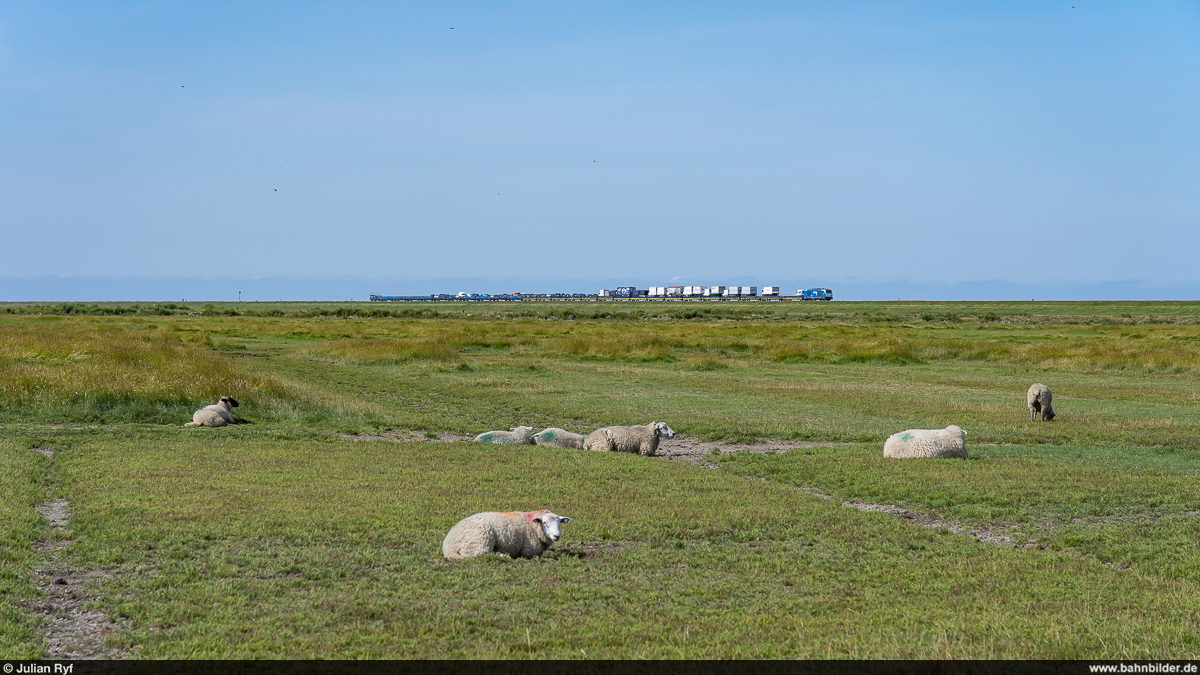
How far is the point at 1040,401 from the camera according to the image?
23031 millimetres

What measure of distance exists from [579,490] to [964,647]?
7490 millimetres

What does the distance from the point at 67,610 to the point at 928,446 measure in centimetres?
1368

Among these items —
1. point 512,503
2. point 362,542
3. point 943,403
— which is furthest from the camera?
point 943,403

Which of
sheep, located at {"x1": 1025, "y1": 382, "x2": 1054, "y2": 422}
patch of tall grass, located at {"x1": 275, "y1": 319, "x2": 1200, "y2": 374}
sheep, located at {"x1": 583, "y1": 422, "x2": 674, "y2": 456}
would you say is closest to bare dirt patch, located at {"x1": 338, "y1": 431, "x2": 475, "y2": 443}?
sheep, located at {"x1": 583, "y1": 422, "x2": 674, "y2": 456}

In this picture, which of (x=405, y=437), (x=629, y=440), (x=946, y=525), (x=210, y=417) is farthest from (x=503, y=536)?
(x=210, y=417)

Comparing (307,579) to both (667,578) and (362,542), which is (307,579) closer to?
(362,542)

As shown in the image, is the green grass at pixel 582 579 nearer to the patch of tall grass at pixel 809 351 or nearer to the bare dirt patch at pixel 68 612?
the bare dirt patch at pixel 68 612

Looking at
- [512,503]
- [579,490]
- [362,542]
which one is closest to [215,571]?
[362,542]

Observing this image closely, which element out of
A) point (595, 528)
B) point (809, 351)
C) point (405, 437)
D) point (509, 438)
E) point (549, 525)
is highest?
point (549, 525)

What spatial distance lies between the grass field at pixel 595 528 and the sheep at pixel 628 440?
1.18 metres

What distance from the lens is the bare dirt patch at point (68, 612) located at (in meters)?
6.76

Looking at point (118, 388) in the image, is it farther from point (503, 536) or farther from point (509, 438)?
point (503, 536)

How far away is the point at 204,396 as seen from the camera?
76.2 feet

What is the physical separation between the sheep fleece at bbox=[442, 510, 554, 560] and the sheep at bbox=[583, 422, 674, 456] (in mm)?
8276
